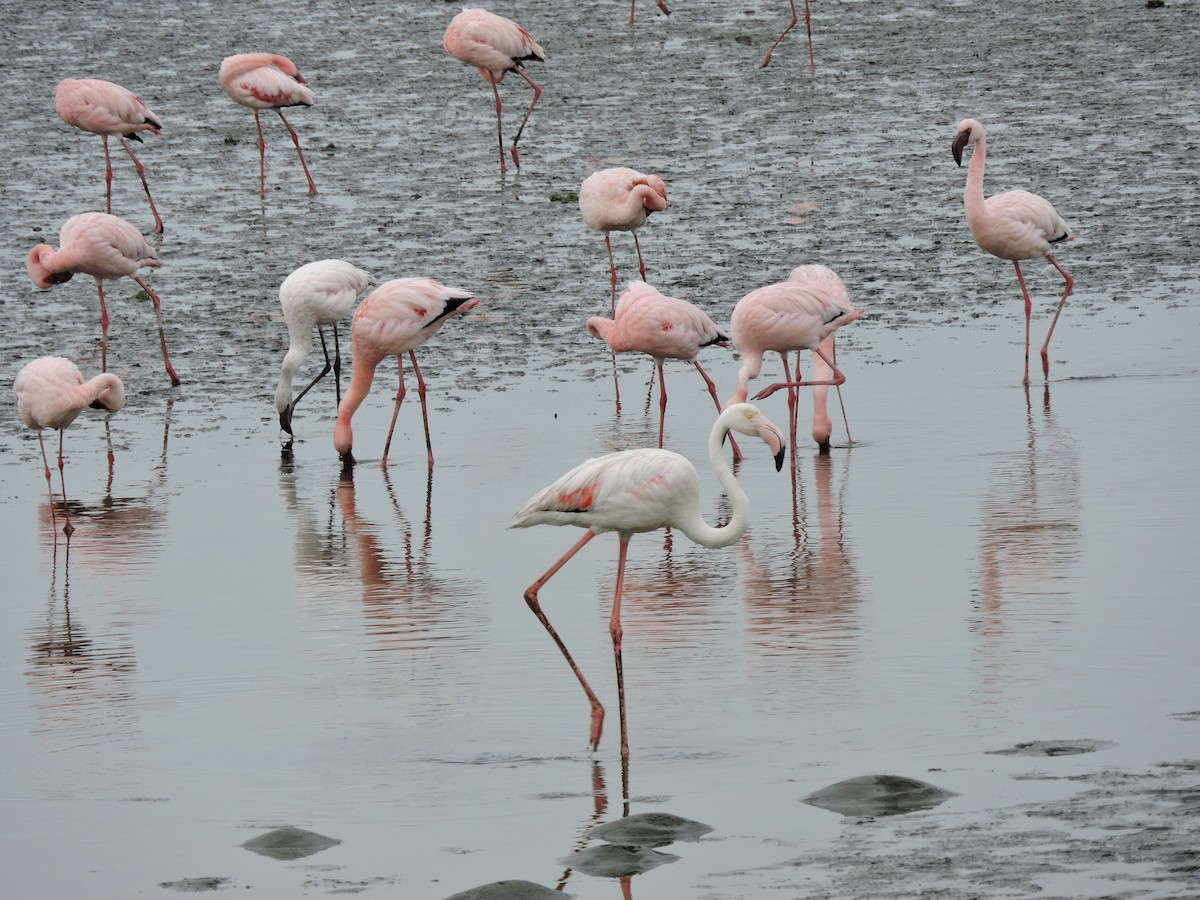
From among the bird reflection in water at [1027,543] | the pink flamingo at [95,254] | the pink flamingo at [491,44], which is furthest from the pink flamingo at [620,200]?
the pink flamingo at [491,44]

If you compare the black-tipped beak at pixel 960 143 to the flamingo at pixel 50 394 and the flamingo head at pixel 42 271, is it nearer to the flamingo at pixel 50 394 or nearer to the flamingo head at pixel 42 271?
the flamingo at pixel 50 394

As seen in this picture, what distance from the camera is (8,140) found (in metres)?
18.1

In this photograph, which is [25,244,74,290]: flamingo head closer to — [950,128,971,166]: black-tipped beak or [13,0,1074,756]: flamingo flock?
[13,0,1074,756]: flamingo flock

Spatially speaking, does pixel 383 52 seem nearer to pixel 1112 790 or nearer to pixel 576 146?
pixel 576 146

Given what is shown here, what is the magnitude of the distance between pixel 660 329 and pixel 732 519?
3559 mm

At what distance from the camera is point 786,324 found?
9.31 m

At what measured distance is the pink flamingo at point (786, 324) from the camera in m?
9.30

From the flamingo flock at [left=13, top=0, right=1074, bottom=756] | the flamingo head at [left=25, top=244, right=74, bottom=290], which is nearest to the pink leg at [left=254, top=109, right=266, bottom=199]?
the flamingo flock at [left=13, top=0, right=1074, bottom=756]

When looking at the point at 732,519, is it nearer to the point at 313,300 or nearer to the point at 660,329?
the point at 660,329

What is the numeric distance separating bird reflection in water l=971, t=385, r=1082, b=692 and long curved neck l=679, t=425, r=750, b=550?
86 cm

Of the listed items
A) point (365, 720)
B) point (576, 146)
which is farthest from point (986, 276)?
point (365, 720)

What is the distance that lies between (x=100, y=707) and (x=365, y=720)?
865 millimetres

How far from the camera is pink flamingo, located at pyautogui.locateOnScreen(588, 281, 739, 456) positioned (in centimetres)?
939

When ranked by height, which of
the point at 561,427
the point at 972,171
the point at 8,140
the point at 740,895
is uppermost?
the point at 8,140
